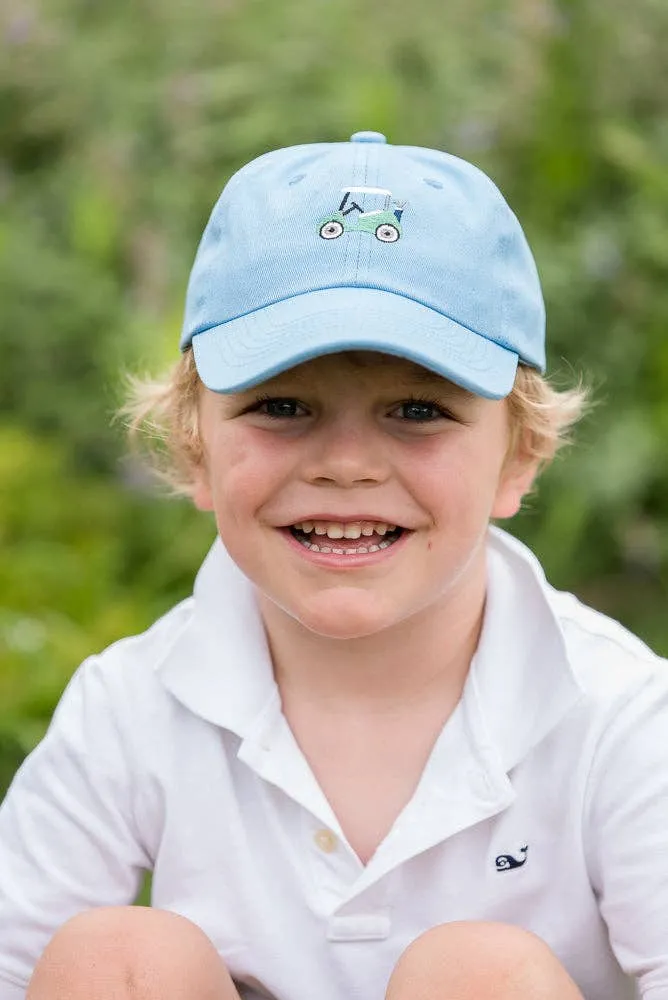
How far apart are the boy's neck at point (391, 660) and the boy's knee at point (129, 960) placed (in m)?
0.36

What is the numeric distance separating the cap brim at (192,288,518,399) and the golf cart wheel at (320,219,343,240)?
0.07 metres

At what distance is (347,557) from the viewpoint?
1909 millimetres

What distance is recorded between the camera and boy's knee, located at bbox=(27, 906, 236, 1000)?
192 centimetres

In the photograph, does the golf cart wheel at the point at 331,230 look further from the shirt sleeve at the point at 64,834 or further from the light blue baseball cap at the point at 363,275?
the shirt sleeve at the point at 64,834

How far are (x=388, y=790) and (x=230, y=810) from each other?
21cm

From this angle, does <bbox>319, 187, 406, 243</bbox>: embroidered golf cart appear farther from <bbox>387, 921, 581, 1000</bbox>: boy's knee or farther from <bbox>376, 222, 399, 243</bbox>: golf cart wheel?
<bbox>387, 921, 581, 1000</bbox>: boy's knee

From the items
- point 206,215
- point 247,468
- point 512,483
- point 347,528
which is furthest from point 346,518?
point 206,215

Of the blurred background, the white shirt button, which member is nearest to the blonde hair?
the white shirt button

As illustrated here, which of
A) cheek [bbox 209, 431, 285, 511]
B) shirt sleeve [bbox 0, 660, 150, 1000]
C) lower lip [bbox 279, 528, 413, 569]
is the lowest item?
shirt sleeve [bbox 0, 660, 150, 1000]

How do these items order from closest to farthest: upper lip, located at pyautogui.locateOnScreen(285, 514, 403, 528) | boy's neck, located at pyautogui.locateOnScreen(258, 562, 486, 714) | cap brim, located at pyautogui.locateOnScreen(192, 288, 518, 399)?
1. cap brim, located at pyautogui.locateOnScreen(192, 288, 518, 399)
2. upper lip, located at pyautogui.locateOnScreen(285, 514, 403, 528)
3. boy's neck, located at pyautogui.locateOnScreen(258, 562, 486, 714)

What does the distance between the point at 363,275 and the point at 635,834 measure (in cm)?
77

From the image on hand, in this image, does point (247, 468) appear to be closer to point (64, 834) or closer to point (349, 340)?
point (349, 340)

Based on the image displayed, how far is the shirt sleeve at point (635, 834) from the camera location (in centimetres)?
192

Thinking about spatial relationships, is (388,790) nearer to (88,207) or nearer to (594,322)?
(594,322)
